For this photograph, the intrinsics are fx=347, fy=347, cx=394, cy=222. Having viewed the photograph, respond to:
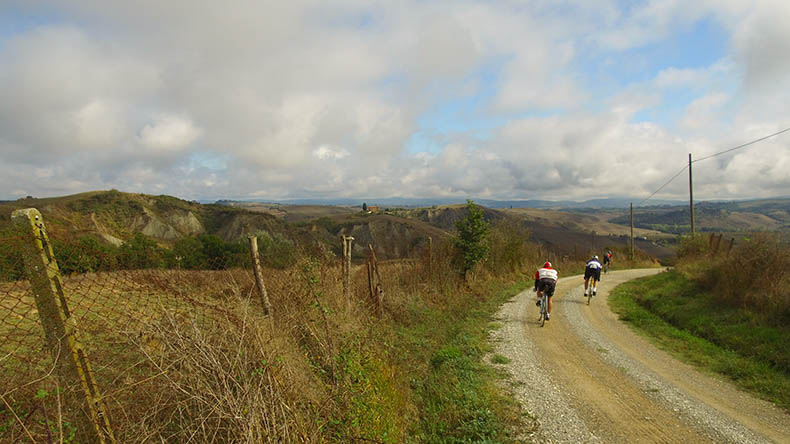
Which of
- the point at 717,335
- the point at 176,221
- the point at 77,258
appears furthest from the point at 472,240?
the point at 176,221

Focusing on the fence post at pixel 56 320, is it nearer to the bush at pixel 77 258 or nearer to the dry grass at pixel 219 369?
the dry grass at pixel 219 369

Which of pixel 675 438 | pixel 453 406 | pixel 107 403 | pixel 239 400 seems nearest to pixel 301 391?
pixel 239 400

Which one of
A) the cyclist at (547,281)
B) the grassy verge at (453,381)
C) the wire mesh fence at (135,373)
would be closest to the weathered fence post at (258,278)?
the wire mesh fence at (135,373)

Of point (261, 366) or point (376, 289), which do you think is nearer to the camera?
point (261, 366)

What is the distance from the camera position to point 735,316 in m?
9.38

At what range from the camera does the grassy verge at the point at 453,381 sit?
16.1ft

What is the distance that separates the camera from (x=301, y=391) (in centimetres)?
402

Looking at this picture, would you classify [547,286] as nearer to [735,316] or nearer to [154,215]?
[735,316]

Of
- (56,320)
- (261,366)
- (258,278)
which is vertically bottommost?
(261,366)

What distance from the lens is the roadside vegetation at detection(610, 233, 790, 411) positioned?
695 centimetres

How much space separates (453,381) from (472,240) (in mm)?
10995

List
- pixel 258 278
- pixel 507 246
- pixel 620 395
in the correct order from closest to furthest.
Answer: pixel 258 278
pixel 620 395
pixel 507 246

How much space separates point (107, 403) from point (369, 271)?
6698 mm

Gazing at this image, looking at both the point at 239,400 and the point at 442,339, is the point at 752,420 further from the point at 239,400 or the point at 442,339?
the point at 239,400
